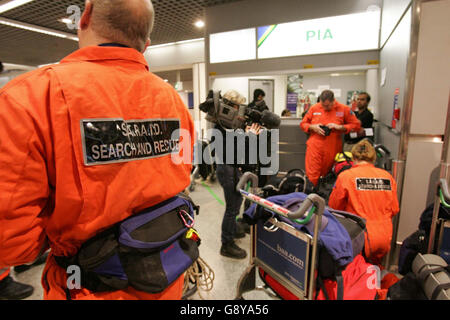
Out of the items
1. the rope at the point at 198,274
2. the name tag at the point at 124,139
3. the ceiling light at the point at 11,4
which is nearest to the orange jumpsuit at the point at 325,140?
the rope at the point at 198,274

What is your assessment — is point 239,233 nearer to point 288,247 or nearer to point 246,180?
point 246,180

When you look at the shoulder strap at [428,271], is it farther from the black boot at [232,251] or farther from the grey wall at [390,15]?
the grey wall at [390,15]

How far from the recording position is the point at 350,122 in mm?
3477

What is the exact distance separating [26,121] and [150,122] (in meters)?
0.33

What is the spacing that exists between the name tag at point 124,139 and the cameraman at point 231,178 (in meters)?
1.51

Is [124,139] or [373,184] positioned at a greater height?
[124,139]

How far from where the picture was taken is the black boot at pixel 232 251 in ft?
8.61

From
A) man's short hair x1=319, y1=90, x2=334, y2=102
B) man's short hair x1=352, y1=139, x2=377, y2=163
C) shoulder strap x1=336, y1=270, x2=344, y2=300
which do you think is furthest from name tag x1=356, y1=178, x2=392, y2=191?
man's short hair x1=319, y1=90, x2=334, y2=102

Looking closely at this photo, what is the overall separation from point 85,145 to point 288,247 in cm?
124

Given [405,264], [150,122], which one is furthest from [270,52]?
[150,122]

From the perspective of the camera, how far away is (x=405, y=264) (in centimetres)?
194

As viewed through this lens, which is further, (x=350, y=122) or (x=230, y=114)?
(x=350, y=122)

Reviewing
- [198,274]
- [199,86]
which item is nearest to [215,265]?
[198,274]
